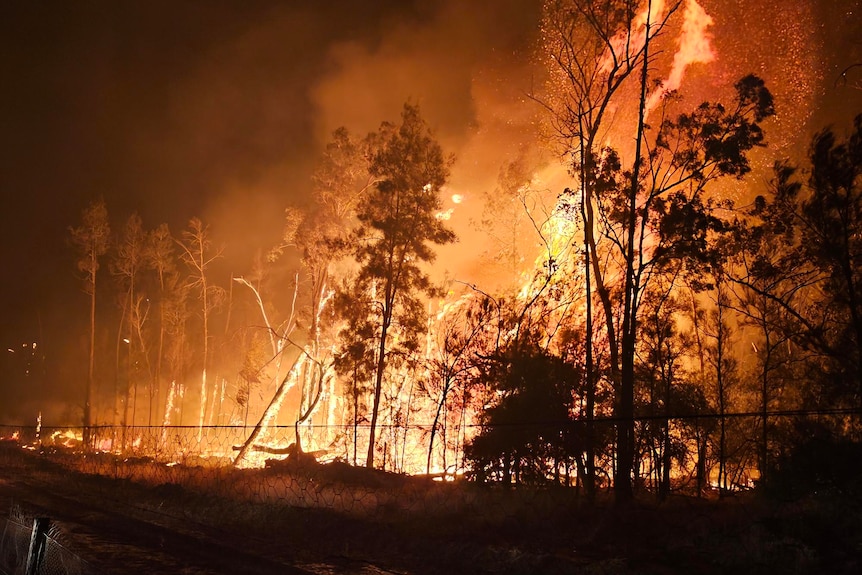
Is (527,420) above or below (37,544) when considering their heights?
above

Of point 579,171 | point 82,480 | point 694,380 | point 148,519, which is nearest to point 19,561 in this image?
point 148,519

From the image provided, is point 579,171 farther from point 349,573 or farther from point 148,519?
point 148,519

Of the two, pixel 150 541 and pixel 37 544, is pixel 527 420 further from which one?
pixel 37 544

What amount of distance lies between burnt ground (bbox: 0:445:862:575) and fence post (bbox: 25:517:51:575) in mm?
648

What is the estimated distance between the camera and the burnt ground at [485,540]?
29.5ft

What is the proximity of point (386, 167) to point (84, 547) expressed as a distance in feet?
55.3

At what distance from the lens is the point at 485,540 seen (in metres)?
11.0

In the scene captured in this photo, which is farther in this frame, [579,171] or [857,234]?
[579,171]

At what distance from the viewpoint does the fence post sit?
670cm

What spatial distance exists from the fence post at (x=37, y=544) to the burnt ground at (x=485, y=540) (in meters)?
0.65

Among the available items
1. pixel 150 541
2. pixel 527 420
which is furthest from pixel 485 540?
pixel 150 541

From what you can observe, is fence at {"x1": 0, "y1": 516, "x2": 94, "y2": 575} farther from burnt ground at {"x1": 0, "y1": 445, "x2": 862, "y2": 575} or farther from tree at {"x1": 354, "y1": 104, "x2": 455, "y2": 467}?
tree at {"x1": 354, "y1": 104, "x2": 455, "y2": 467}

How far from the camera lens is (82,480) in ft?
72.3

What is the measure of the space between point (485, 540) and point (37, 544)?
7042 millimetres
